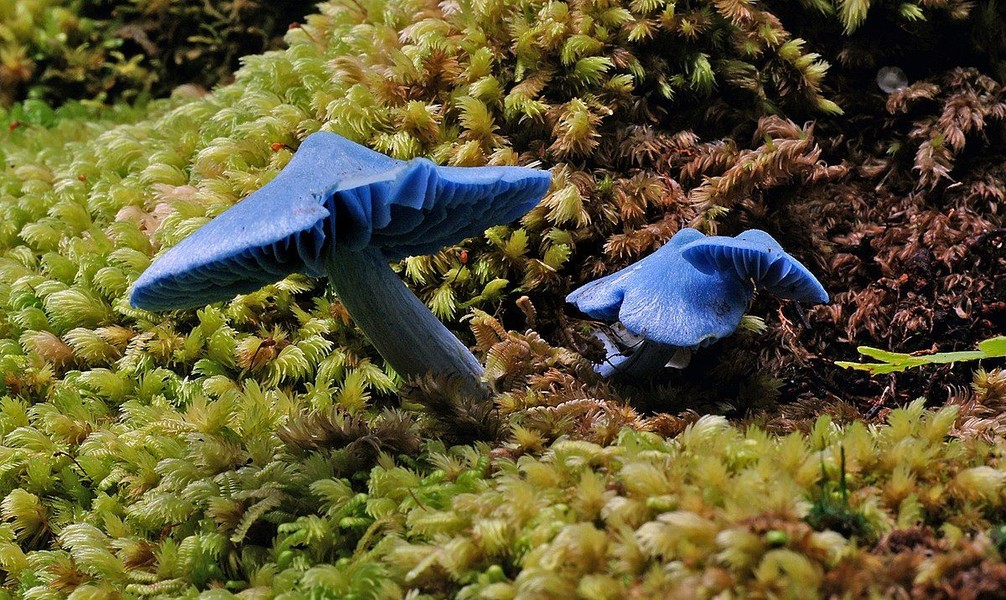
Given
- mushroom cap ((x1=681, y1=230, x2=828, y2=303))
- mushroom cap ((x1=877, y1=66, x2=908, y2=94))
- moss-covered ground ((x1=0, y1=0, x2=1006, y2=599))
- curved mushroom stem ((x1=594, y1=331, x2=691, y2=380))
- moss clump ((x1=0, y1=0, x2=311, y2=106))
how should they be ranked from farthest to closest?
1. moss clump ((x1=0, y1=0, x2=311, y2=106))
2. mushroom cap ((x1=877, y1=66, x2=908, y2=94))
3. curved mushroom stem ((x1=594, y1=331, x2=691, y2=380))
4. mushroom cap ((x1=681, y1=230, x2=828, y2=303))
5. moss-covered ground ((x1=0, y1=0, x2=1006, y2=599))

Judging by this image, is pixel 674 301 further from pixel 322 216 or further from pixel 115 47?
pixel 115 47

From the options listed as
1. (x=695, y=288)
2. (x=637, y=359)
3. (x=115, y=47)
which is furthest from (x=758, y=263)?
(x=115, y=47)

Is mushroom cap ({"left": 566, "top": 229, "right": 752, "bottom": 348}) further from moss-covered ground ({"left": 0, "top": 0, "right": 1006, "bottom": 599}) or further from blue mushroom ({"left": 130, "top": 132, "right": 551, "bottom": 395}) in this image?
blue mushroom ({"left": 130, "top": 132, "right": 551, "bottom": 395})

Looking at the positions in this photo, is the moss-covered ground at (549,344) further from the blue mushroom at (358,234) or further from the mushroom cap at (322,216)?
the mushroom cap at (322,216)

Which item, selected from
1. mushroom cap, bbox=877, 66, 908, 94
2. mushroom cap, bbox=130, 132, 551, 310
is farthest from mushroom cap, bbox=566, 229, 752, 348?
mushroom cap, bbox=877, 66, 908, 94

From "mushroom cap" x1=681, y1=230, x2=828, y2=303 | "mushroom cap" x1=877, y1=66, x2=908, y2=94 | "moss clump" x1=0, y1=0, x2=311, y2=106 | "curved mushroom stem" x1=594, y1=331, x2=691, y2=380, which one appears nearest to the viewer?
"mushroom cap" x1=681, y1=230, x2=828, y2=303

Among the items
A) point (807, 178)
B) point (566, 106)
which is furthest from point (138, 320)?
point (807, 178)
